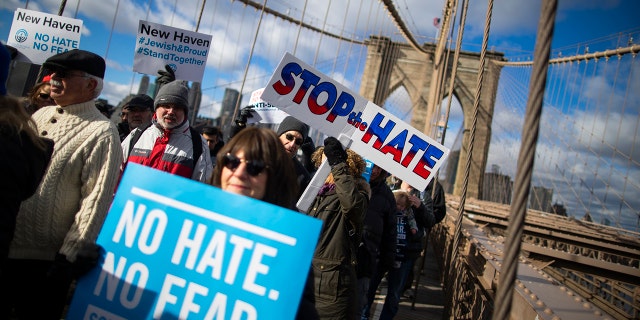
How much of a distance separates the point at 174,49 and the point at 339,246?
2541mm

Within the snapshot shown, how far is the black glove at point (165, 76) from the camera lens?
2893 mm

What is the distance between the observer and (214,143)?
3371 millimetres

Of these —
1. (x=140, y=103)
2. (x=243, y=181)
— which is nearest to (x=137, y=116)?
(x=140, y=103)

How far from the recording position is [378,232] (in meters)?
2.36

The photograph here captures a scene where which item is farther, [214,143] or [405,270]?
[214,143]

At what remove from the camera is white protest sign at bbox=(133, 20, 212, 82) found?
10.6ft

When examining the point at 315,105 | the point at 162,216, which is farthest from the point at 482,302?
the point at 162,216

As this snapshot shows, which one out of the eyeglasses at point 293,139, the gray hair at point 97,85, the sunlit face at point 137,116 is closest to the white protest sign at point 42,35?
the sunlit face at point 137,116

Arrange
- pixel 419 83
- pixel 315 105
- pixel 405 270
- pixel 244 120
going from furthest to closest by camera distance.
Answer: pixel 419 83, pixel 405 270, pixel 244 120, pixel 315 105

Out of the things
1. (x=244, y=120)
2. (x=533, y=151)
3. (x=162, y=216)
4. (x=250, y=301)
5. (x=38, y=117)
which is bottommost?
(x=250, y=301)

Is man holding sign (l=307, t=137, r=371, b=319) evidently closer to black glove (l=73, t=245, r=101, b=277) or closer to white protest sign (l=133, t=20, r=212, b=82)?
black glove (l=73, t=245, r=101, b=277)

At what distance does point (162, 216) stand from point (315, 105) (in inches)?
55.9

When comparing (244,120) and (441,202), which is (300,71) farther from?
(441,202)

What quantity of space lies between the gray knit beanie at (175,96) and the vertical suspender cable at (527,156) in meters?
1.70
